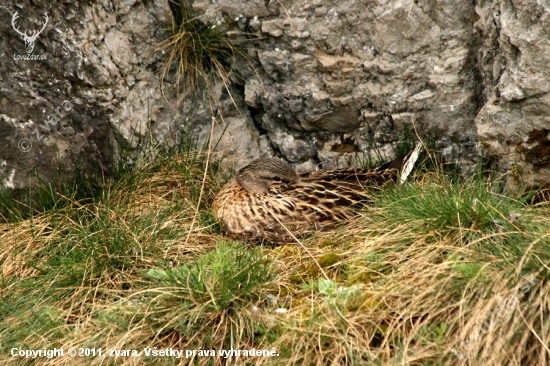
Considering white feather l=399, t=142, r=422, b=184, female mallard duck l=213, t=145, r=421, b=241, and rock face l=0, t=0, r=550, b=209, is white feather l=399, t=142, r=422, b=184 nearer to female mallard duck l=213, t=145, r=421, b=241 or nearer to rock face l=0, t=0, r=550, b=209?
female mallard duck l=213, t=145, r=421, b=241

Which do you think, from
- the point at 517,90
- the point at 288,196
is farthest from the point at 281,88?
the point at 517,90

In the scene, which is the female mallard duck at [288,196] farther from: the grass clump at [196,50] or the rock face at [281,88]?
the grass clump at [196,50]

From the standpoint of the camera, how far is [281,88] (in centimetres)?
663

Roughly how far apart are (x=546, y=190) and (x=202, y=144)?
3063 millimetres

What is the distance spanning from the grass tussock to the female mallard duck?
0.25m

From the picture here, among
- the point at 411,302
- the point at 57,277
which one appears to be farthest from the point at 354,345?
the point at 57,277

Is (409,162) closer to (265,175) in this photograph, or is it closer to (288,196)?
(288,196)

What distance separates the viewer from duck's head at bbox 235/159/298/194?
6223 mm

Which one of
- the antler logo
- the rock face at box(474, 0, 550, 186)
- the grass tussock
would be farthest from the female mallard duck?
the antler logo

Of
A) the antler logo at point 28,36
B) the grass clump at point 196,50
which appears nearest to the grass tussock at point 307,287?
the antler logo at point 28,36

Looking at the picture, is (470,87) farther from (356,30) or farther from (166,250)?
(166,250)

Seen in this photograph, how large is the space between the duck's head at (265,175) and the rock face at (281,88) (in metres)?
0.59

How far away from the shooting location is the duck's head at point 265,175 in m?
6.22

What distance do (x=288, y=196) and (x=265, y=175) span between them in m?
0.31
